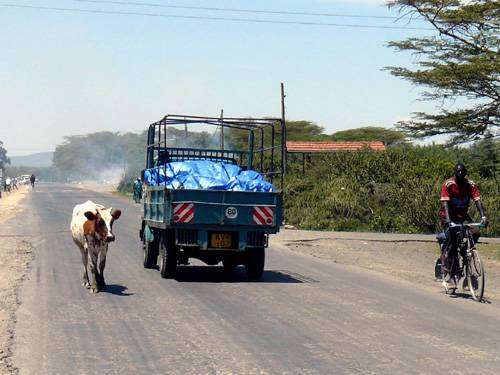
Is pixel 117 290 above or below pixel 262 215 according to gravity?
below

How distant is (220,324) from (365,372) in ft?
9.64

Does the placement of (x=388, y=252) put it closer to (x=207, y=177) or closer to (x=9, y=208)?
(x=207, y=177)

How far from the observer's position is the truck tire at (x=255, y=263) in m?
15.9

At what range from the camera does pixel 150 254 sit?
17.3 m

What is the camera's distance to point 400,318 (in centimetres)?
1132

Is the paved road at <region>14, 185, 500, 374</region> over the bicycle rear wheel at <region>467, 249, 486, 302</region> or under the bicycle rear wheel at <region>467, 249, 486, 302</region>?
under

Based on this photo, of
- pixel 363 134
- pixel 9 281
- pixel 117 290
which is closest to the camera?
pixel 117 290

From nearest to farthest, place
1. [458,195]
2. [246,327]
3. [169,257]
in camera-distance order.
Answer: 1. [246,327]
2. [458,195]
3. [169,257]

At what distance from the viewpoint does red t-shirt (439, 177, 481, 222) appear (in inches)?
546

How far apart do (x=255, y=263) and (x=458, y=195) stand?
3.97m

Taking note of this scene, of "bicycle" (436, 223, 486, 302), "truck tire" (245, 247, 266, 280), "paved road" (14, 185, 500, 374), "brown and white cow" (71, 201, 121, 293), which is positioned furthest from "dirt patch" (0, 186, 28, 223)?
"bicycle" (436, 223, 486, 302)

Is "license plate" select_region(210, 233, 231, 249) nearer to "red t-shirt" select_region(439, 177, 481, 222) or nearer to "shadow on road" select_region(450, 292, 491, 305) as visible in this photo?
"red t-shirt" select_region(439, 177, 481, 222)

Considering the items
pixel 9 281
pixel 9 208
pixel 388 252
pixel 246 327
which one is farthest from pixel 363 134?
pixel 246 327

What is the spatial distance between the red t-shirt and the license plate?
3.74m
